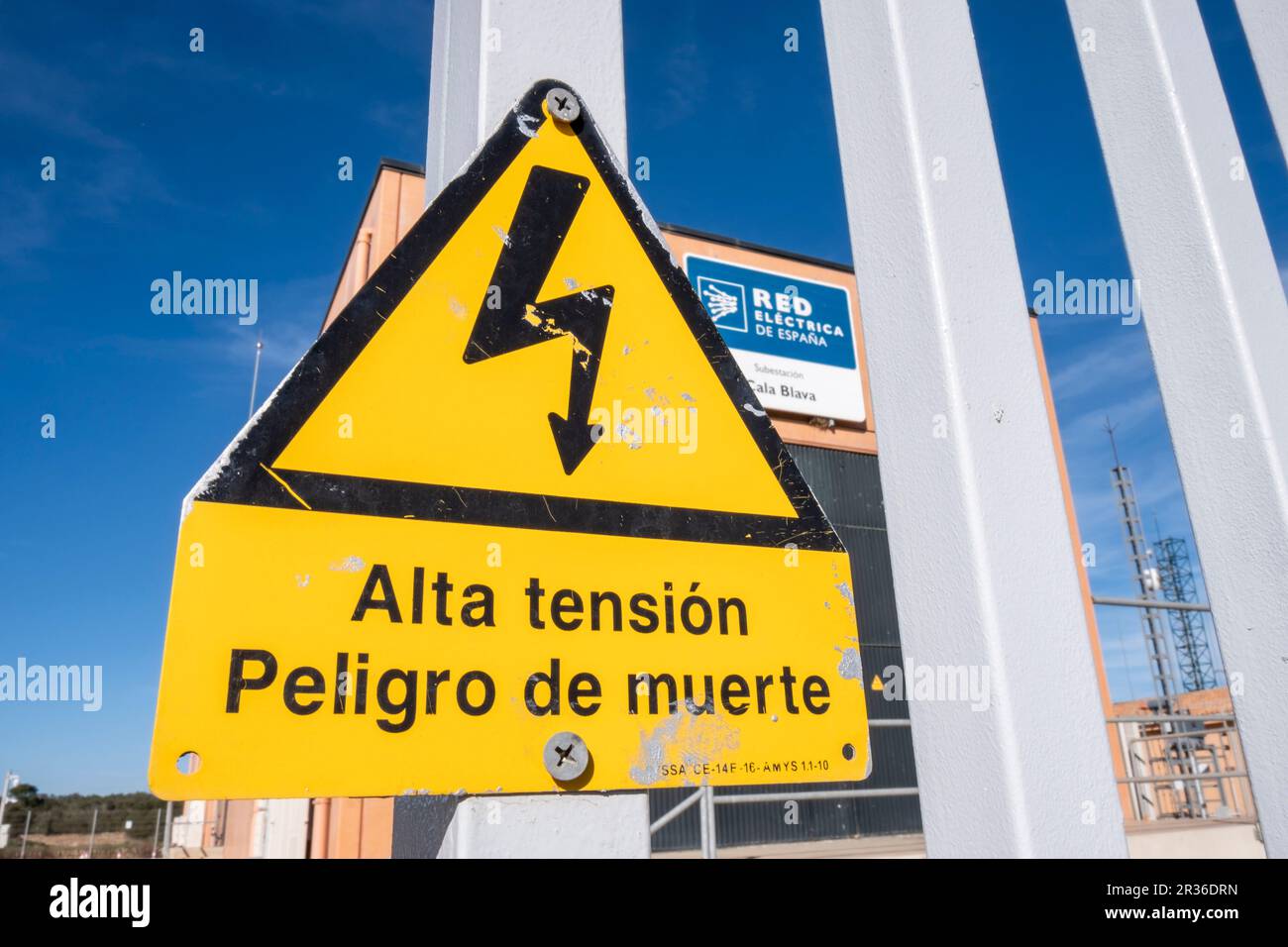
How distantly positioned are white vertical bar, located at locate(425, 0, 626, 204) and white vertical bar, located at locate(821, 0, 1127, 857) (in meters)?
0.65

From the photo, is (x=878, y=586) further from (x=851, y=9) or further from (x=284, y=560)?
(x=284, y=560)

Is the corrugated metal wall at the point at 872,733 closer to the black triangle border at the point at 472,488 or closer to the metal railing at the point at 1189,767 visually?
the metal railing at the point at 1189,767

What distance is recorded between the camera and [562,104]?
1.36 metres

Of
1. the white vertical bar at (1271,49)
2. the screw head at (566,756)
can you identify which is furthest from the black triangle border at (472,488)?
the white vertical bar at (1271,49)

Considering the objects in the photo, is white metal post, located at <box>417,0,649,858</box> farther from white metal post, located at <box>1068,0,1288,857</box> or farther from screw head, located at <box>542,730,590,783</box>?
white metal post, located at <box>1068,0,1288,857</box>

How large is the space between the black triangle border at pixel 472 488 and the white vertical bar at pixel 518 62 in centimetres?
10

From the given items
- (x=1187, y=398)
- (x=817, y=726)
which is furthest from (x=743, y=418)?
(x=1187, y=398)

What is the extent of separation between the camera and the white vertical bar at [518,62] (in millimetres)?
1397

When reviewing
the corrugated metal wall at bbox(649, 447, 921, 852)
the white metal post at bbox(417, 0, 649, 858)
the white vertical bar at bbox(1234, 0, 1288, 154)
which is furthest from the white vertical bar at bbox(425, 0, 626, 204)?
the corrugated metal wall at bbox(649, 447, 921, 852)

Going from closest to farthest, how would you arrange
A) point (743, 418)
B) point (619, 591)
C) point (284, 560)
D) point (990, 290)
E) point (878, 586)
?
point (284, 560), point (619, 591), point (743, 418), point (990, 290), point (878, 586)

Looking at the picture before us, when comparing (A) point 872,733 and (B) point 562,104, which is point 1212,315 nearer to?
(B) point 562,104

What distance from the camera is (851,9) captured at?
1938 millimetres

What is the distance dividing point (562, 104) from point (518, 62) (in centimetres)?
14
